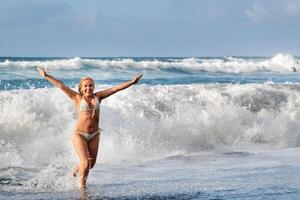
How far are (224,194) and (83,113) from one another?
7.23 ft

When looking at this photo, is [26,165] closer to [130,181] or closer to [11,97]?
[130,181]

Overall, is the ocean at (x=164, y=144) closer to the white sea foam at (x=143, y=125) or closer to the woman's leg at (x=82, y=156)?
the white sea foam at (x=143, y=125)

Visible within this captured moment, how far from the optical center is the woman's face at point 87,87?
881 cm

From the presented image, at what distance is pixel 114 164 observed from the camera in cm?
1184

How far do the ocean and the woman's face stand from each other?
135 cm

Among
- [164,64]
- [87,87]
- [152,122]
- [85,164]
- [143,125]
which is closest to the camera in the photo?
[85,164]

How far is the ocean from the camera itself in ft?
30.2

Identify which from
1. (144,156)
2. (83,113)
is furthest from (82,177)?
(144,156)

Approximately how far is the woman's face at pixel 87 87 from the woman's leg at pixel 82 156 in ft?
1.93

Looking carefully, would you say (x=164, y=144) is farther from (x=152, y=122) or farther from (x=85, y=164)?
(x=85, y=164)

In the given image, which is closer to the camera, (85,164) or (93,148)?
(85,164)

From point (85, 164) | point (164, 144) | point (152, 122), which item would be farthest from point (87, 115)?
point (152, 122)

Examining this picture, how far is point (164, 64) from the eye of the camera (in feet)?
149

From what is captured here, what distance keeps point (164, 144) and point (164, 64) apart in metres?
31.3
